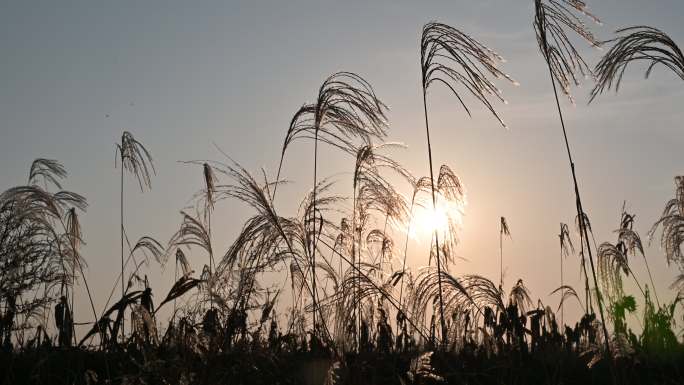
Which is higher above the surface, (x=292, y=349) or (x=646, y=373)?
(x=292, y=349)

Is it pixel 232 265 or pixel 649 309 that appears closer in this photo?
pixel 232 265

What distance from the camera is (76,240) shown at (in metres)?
8.31

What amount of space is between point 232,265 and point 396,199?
7.43 ft

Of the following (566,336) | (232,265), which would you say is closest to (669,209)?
(566,336)

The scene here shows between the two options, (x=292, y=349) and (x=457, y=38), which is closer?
(x=457, y=38)

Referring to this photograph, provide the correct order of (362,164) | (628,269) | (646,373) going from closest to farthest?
(362,164)
(646,373)
(628,269)

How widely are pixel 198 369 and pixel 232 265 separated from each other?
2.65 ft

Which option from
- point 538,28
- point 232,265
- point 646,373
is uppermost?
point 538,28

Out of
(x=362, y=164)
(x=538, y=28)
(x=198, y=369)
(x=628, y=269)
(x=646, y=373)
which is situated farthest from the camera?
(x=628, y=269)

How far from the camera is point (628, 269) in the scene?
8562 millimetres

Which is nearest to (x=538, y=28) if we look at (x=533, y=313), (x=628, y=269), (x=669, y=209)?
(x=533, y=313)

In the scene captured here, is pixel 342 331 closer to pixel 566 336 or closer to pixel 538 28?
pixel 538 28

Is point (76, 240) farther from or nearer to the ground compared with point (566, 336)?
farther from the ground

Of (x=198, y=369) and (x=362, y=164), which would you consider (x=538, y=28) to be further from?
(x=198, y=369)
